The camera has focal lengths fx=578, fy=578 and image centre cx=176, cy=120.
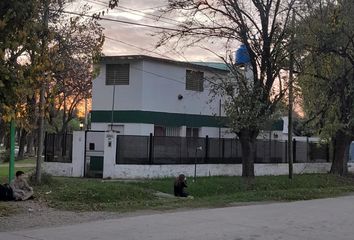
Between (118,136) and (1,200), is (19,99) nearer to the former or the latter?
(1,200)

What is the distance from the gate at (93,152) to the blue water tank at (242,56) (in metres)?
6.97

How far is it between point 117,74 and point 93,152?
6681mm

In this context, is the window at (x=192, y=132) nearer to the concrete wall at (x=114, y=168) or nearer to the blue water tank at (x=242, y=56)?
the concrete wall at (x=114, y=168)

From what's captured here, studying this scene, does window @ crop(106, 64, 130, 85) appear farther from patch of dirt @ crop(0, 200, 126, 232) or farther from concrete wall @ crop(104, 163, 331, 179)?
patch of dirt @ crop(0, 200, 126, 232)

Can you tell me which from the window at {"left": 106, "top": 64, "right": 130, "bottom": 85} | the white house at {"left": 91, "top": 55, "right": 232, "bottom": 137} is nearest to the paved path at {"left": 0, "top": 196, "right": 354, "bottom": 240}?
the white house at {"left": 91, "top": 55, "right": 232, "bottom": 137}

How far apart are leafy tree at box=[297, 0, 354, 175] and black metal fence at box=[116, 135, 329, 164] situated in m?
3.12

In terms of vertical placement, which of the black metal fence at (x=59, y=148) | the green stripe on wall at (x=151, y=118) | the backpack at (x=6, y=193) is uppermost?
the green stripe on wall at (x=151, y=118)

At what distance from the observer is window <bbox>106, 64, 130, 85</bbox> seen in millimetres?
30875

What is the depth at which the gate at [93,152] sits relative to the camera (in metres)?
25.7

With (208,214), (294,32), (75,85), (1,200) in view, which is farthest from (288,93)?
(75,85)

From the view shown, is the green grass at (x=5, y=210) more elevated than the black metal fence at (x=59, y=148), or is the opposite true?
the black metal fence at (x=59, y=148)

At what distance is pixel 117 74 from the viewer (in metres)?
31.2

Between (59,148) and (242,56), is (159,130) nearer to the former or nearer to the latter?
(59,148)

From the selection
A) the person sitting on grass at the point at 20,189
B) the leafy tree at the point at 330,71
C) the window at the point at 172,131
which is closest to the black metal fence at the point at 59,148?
the window at the point at 172,131
